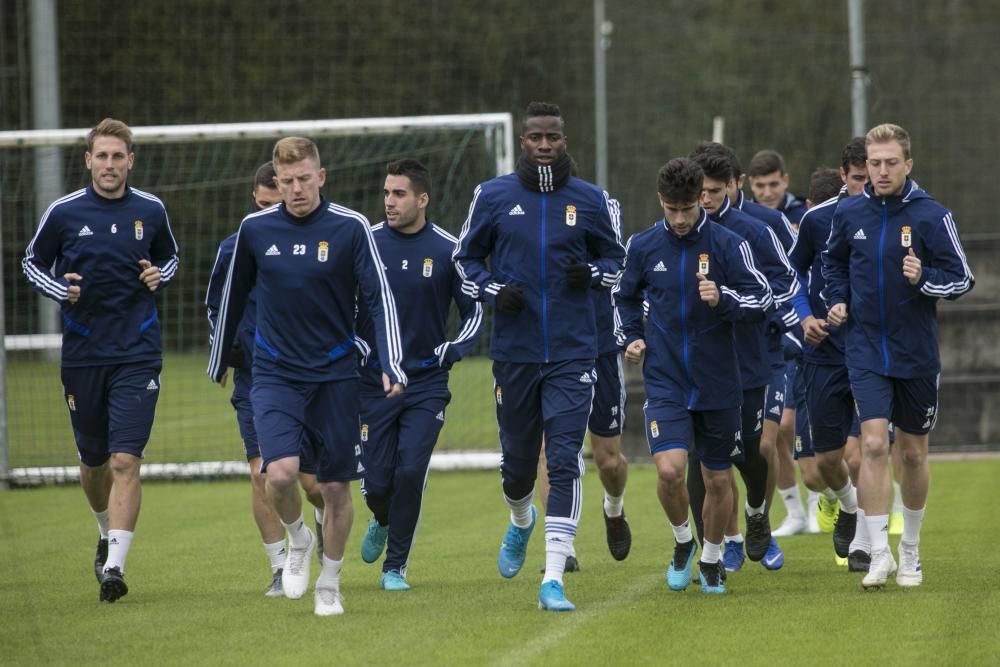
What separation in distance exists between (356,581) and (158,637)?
2063 millimetres

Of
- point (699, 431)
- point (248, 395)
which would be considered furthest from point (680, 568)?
point (248, 395)

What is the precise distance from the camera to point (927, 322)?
8641 millimetres

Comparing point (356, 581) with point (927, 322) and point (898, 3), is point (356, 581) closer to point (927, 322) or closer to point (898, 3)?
point (927, 322)

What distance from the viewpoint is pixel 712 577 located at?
8641 mm

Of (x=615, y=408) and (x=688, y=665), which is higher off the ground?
(x=615, y=408)

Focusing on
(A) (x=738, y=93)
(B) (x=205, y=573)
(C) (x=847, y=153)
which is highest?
(A) (x=738, y=93)

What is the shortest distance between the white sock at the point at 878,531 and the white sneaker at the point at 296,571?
2.95 metres

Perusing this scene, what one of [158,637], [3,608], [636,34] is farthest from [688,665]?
[636,34]

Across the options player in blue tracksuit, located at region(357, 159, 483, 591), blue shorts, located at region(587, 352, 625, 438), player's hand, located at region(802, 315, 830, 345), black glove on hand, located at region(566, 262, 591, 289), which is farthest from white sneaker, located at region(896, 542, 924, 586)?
player in blue tracksuit, located at region(357, 159, 483, 591)

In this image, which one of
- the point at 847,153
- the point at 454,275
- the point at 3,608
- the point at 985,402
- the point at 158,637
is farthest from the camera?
the point at 985,402

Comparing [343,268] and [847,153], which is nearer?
[343,268]

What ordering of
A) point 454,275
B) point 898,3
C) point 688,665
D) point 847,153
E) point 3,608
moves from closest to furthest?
point 688,665 < point 3,608 < point 454,275 < point 847,153 < point 898,3

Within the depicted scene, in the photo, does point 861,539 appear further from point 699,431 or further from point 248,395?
point 248,395

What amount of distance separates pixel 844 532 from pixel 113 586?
4444 millimetres
